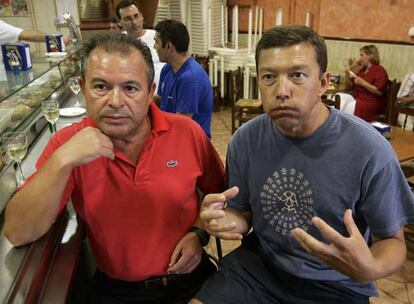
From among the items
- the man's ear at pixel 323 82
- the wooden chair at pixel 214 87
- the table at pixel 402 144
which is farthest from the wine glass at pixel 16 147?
the wooden chair at pixel 214 87

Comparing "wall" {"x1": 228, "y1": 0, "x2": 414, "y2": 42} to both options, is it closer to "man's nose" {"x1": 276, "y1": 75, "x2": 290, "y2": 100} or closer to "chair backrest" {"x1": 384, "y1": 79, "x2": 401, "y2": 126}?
"chair backrest" {"x1": 384, "y1": 79, "x2": 401, "y2": 126}

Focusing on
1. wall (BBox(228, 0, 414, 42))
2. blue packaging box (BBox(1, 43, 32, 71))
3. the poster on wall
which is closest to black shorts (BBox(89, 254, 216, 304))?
blue packaging box (BBox(1, 43, 32, 71))

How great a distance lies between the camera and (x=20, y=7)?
19.7ft

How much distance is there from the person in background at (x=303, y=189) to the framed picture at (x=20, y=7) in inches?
232

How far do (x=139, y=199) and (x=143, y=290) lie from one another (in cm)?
38

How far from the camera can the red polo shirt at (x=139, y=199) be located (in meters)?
1.41

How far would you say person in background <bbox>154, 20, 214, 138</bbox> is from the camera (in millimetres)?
2918

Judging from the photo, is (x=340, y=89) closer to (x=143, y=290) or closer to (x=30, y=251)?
(x=143, y=290)

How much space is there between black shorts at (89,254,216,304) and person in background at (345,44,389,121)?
4115mm

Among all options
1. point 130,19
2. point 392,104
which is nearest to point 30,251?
point 130,19

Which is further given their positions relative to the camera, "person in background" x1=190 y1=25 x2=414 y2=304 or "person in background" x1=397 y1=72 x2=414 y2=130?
"person in background" x1=397 y1=72 x2=414 y2=130

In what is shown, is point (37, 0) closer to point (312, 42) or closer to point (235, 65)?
point (235, 65)

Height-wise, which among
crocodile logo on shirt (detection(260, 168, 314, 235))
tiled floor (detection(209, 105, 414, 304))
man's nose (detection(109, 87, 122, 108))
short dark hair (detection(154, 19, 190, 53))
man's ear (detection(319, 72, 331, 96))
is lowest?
tiled floor (detection(209, 105, 414, 304))

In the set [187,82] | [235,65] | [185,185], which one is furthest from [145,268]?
[235,65]
